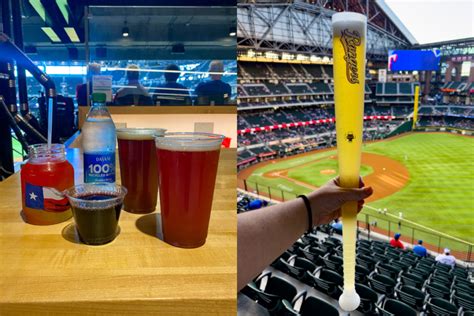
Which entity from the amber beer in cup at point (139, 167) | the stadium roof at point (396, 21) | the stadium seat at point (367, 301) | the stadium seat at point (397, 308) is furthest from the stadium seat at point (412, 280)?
the stadium roof at point (396, 21)

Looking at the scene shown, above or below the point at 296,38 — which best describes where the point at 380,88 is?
below

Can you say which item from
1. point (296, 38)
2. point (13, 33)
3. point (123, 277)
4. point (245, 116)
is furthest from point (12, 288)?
point (296, 38)

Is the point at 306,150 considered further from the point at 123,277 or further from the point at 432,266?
the point at 123,277

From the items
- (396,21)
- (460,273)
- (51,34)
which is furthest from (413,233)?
(396,21)

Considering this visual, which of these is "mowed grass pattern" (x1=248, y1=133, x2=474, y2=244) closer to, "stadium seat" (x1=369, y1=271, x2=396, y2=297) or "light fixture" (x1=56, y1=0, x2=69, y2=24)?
"stadium seat" (x1=369, y1=271, x2=396, y2=297)

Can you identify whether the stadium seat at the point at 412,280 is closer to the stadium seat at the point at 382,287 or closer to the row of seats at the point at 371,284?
the row of seats at the point at 371,284

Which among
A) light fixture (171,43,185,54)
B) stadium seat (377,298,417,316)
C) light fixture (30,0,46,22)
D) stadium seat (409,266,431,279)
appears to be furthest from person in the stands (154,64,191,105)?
stadium seat (409,266,431,279)
